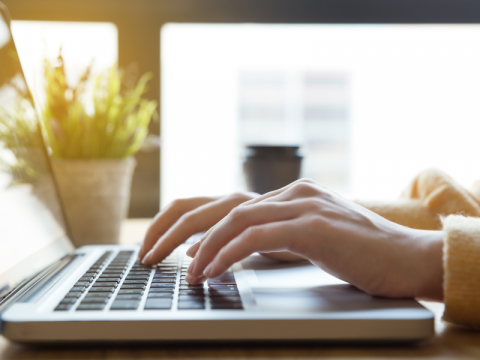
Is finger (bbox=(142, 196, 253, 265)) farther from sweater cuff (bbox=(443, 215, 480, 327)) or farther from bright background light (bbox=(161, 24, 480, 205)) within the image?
bright background light (bbox=(161, 24, 480, 205))

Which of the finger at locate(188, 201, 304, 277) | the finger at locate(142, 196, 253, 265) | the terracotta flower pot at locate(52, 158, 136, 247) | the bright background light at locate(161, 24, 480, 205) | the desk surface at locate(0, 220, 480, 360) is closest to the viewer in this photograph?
the desk surface at locate(0, 220, 480, 360)

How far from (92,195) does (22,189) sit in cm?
29

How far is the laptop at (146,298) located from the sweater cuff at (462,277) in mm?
41

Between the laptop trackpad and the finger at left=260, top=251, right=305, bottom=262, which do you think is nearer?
the laptop trackpad

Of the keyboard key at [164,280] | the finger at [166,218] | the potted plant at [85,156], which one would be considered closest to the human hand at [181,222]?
the finger at [166,218]

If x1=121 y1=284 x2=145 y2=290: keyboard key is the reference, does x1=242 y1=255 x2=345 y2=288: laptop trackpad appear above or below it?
below

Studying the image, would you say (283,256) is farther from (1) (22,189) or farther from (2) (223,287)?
(1) (22,189)

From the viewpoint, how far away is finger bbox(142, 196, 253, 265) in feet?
1.90

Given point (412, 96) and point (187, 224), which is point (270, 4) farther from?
point (412, 96)

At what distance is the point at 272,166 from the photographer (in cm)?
99

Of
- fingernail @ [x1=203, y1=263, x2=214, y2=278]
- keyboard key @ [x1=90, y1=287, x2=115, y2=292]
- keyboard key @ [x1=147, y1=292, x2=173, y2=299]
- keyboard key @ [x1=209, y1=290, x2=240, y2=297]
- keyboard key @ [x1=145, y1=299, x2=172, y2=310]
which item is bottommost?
keyboard key @ [x1=209, y1=290, x2=240, y2=297]

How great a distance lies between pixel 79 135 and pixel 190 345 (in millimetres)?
692

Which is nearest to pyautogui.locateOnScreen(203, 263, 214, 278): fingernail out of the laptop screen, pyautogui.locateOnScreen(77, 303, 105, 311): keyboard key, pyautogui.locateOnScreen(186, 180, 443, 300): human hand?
pyautogui.locateOnScreen(186, 180, 443, 300): human hand

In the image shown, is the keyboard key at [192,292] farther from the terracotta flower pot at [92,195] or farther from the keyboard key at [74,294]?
the terracotta flower pot at [92,195]
